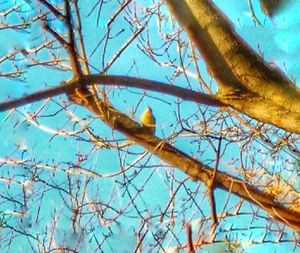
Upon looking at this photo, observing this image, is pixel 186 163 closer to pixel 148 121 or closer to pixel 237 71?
pixel 148 121

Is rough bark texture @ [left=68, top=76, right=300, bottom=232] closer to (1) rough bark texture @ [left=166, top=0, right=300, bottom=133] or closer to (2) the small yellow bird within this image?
(2) the small yellow bird

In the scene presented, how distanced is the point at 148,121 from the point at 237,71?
74cm

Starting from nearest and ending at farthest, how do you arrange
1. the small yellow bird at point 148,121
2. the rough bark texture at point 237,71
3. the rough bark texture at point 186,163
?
the rough bark texture at point 237,71 < the rough bark texture at point 186,163 < the small yellow bird at point 148,121

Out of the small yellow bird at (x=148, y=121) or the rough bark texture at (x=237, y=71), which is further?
the small yellow bird at (x=148, y=121)

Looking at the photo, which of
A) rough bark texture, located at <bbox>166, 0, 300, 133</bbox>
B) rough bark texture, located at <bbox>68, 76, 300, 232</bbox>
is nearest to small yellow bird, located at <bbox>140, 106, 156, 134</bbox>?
rough bark texture, located at <bbox>68, 76, 300, 232</bbox>

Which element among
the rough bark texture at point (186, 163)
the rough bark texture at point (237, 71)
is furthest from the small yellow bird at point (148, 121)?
the rough bark texture at point (237, 71)

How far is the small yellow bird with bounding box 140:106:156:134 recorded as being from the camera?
258cm

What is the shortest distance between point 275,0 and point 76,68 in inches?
35.1

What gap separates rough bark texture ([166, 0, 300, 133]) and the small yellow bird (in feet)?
2.04

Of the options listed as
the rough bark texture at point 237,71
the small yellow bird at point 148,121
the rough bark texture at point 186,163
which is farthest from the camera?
the small yellow bird at point 148,121

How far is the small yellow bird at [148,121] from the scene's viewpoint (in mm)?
2582

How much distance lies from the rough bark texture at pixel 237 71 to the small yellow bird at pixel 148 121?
0.62m

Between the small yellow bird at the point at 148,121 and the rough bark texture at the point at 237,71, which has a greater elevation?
the small yellow bird at the point at 148,121

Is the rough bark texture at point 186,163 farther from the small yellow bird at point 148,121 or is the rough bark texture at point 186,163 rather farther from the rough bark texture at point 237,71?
the rough bark texture at point 237,71
